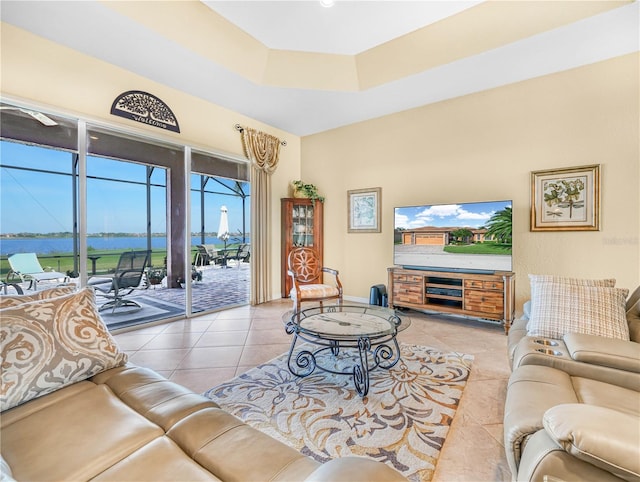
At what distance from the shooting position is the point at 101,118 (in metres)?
3.11

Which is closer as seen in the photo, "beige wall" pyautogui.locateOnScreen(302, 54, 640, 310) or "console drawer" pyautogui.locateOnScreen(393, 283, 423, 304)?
"beige wall" pyautogui.locateOnScreen(302, 54, 640, 310)

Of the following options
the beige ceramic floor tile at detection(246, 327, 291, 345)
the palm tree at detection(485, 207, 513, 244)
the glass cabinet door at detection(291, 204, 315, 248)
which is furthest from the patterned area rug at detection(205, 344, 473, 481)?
the glass cabinet door at detection(291, 204, 315, 248)

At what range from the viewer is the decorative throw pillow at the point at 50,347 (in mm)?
1081

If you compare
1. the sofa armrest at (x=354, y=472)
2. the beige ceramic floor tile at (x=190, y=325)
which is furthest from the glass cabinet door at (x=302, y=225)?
the sofa armrest at (x=354, y=472)

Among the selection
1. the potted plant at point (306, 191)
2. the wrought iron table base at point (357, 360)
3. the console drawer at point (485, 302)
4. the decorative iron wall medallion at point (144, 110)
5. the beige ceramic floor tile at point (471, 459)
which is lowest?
the beige ceramic floor tile at point (471, 459)

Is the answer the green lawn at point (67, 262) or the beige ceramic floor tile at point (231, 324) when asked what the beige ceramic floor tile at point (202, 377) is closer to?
the beige ceramic floor tile at point (231, 324)

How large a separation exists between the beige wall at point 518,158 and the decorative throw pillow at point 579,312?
1.76 m

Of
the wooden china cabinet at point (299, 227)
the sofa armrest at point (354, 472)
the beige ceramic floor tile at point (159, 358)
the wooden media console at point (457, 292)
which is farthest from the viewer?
the wooden china cabinet at point (299, 227)

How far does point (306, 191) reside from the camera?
205 inches

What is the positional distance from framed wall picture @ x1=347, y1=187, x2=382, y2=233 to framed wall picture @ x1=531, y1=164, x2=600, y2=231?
199 centimetres

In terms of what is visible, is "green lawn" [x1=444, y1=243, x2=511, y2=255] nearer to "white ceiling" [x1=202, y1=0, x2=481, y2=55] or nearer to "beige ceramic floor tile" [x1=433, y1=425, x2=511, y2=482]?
"beige ceramic floor tile" [x1=433, y1=425, x2=511, y2=482]

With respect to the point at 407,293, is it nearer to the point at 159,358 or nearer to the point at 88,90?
the point at 159,358

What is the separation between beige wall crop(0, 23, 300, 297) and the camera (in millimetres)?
2605

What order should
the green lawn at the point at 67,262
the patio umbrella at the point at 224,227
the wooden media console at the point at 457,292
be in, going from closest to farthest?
the green lawn at the point at 67,262 → the wooden media console at the point at 457,292 → the patio umbrella at the point at 224,227
